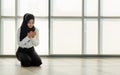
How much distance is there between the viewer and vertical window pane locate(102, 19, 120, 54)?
13.0 meters

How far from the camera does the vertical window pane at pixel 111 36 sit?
12961 millimetres

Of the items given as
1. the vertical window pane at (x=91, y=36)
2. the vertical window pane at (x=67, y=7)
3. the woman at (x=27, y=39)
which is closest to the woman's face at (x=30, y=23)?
the woman at (x=27, y=39)

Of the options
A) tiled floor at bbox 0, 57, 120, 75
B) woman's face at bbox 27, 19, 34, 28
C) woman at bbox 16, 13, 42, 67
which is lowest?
tiled floor at bbox 0, 57, 120, 75

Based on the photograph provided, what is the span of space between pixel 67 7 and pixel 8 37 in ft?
7.79

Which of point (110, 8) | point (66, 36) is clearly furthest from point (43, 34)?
point (110, 8)

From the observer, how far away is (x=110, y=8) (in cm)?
1302

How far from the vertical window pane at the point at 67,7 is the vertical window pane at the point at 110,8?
87 centimetres

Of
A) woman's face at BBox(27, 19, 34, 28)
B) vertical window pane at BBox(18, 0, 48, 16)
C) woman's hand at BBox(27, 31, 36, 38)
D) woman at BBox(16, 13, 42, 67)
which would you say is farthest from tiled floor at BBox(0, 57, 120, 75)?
vertical window pane at BBox(18, 0, 48, 16)

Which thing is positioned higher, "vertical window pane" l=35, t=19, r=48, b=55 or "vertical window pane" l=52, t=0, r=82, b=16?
"vertical window pane" l=52, t=0, r=82, b=16

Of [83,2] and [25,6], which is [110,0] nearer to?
[83,2]

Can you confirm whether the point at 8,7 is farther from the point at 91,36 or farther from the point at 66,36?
the point at 91,36

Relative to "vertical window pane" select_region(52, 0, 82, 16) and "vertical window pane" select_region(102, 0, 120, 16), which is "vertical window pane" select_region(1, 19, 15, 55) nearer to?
"vertical window pane" select_region(52, 0, 82, 16)

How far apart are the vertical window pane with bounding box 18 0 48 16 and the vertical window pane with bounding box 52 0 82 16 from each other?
0.33 meters

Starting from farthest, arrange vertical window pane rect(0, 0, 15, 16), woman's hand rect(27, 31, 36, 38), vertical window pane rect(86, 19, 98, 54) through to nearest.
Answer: vertical window pane rect(86, 19, 98, 54) < vertical window pane rect(0, 0, 15, 16) < woman's hand rect(27, 31, 36, 38)
